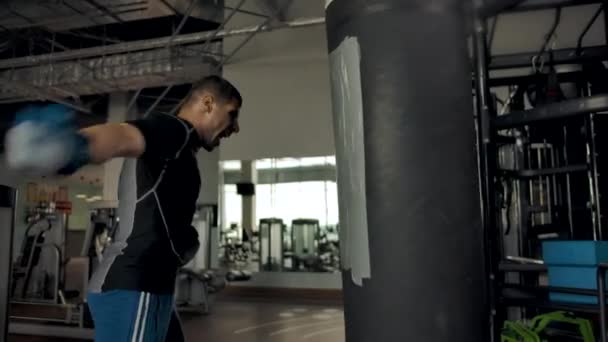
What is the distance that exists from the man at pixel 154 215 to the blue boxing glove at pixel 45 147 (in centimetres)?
13

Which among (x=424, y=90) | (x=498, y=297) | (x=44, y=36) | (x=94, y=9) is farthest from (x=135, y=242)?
(x=44, y=36)

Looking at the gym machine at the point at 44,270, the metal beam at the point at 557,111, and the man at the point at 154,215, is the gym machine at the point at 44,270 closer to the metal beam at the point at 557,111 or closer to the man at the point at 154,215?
the man at the point at 154,215

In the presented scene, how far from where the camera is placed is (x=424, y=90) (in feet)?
3.43

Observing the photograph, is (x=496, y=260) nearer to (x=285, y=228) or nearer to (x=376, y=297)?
(x=376, y=297)

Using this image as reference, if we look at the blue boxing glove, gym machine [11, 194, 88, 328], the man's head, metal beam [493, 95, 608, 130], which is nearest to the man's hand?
the blue boxing glove

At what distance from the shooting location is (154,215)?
1282mm

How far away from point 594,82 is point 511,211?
31.2 inches

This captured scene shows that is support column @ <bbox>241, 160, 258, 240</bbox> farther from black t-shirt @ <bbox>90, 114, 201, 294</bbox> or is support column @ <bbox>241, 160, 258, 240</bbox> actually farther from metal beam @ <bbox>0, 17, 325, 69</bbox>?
black t-shirt @ <bbox>90, 114, 201, 294</bbox>

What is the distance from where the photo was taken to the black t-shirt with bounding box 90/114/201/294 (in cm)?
126

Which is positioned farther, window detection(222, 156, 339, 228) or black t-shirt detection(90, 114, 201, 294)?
window detection(222, 156, 339, 228)

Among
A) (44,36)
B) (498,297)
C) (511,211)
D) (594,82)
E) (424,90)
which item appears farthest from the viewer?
(44,36)

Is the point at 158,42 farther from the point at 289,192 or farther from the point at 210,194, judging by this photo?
the point at 210,194

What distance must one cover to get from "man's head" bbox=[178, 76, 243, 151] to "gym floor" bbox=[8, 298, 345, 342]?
10.5 ft

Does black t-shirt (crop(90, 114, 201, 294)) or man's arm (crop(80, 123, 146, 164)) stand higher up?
man's arm (crop(80, 123, 146, 164))
